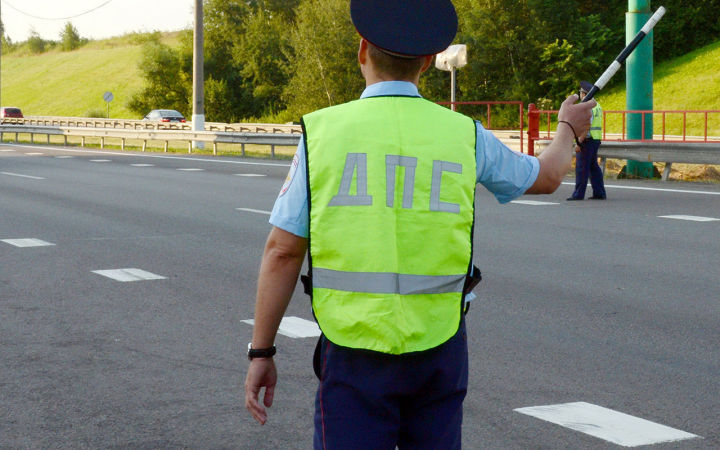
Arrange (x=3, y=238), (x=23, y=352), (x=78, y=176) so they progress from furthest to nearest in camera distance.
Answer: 1. (x=78, y=176)
2. (x=3, y=238)
3. (x=23, y=352)

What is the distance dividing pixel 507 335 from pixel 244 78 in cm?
7586

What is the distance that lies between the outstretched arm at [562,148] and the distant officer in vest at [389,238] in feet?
1.07

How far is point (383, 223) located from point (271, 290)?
0.40 m

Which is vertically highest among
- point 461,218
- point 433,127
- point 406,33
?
point 406,33

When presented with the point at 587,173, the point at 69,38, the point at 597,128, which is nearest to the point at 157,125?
the point at 597,128

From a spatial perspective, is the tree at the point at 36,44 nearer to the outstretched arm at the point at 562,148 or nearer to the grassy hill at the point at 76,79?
the grassy hill at the point at 76,79

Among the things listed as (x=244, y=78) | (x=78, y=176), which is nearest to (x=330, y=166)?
(x=78, y=176)

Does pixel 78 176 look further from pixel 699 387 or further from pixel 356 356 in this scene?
pixel 356 356

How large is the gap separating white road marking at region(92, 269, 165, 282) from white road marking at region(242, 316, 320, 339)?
230 centimetres

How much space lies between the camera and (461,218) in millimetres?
2918

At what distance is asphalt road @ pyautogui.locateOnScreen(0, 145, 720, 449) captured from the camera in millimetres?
5551

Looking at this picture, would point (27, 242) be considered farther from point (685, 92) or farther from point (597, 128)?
point (685, 92)

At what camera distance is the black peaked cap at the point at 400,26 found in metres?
2.87

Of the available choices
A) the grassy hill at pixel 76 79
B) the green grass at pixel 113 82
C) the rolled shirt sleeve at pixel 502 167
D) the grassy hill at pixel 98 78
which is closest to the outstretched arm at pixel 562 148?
the rolled shirt sleeve at pixel 502 167
